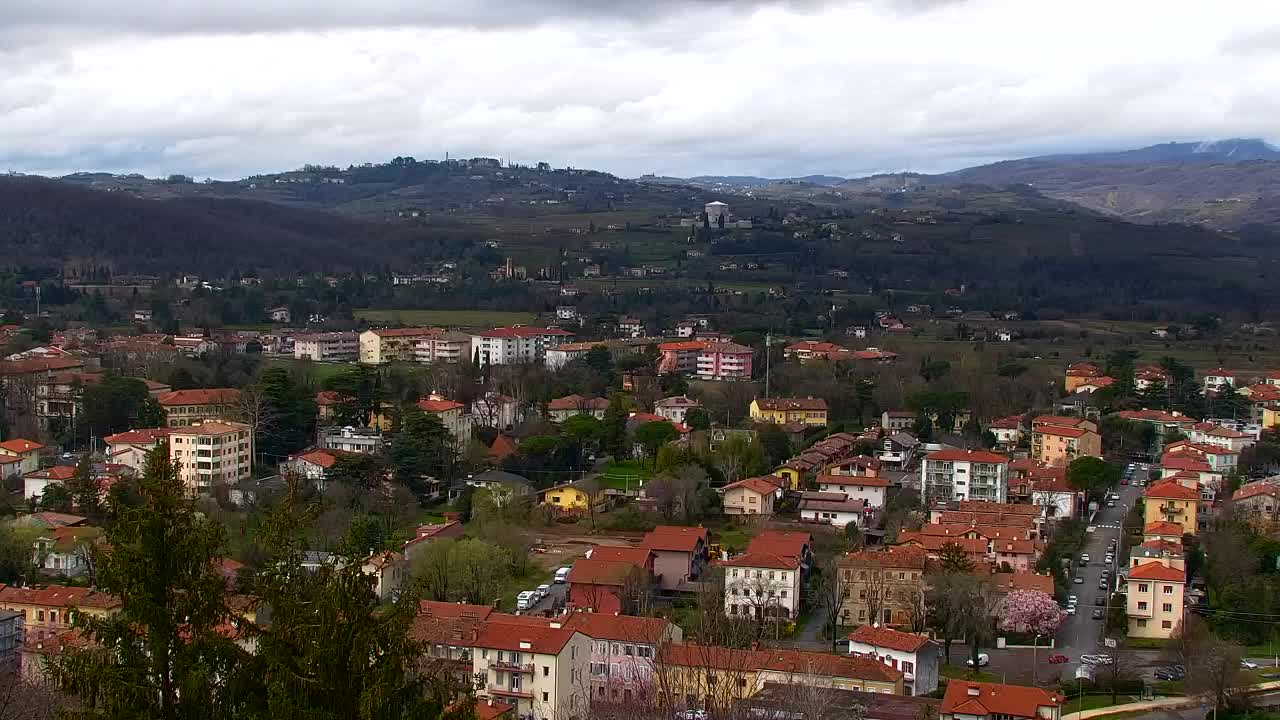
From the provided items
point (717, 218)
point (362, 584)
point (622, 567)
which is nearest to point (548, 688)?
point (622, 567)

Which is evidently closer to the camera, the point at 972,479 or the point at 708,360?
the point at 972,479

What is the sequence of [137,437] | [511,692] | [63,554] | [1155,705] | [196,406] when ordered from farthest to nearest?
[196,406]
[137,437]
[63,554]
[1155,705]
[511,692]

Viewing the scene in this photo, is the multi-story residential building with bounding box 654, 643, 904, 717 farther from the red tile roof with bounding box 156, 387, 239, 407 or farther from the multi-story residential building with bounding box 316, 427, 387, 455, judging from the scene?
the red tile roof with bounding box 156, 387, 239, 407

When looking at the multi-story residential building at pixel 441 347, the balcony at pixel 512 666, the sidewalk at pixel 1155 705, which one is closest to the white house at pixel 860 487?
the sidewalk at pixel 1155 705

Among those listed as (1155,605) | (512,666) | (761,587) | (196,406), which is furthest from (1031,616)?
(196,406)

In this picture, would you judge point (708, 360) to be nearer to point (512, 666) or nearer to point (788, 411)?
point (788, 411)

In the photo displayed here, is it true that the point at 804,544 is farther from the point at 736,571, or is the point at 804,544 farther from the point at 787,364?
the point at 787,364
